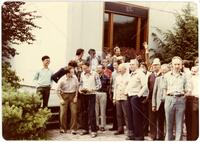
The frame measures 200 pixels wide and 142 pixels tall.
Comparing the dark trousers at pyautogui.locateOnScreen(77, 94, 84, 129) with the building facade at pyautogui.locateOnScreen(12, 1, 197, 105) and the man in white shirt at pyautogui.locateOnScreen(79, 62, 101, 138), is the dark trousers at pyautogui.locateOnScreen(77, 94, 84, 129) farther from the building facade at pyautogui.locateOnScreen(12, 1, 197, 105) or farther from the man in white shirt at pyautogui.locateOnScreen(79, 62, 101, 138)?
the building facade at pyautogui.locateOnScreen(12, 1, 197, 105)

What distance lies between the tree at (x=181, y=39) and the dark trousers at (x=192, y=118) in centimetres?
37

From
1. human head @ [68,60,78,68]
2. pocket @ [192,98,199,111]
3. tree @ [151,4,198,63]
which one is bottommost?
pocket @ [192,98,199,111]

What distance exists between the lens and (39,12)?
701 cm

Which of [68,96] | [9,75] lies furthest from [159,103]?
[9,75]

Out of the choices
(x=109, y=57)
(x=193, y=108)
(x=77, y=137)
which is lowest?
(x=77, y=137)

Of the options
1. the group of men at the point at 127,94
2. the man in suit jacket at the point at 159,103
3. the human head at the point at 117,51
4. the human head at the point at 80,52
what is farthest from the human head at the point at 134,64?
the human head at the point at 80,52

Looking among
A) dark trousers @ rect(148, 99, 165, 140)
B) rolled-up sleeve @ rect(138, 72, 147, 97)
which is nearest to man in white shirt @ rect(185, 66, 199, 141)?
dark trousers @ rect(148, 99, 165, 140)

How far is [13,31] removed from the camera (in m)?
7.04

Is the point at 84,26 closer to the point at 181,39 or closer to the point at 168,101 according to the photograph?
the point at 181,39

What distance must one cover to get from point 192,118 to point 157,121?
33 cm

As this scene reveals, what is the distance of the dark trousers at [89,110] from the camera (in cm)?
717

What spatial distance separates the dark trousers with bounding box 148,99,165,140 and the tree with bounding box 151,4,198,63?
446 millimetres

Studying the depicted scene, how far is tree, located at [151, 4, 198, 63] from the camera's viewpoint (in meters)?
6.95

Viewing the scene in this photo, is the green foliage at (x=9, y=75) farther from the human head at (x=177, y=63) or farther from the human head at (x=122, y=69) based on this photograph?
the human head at (x=177, y=63)
